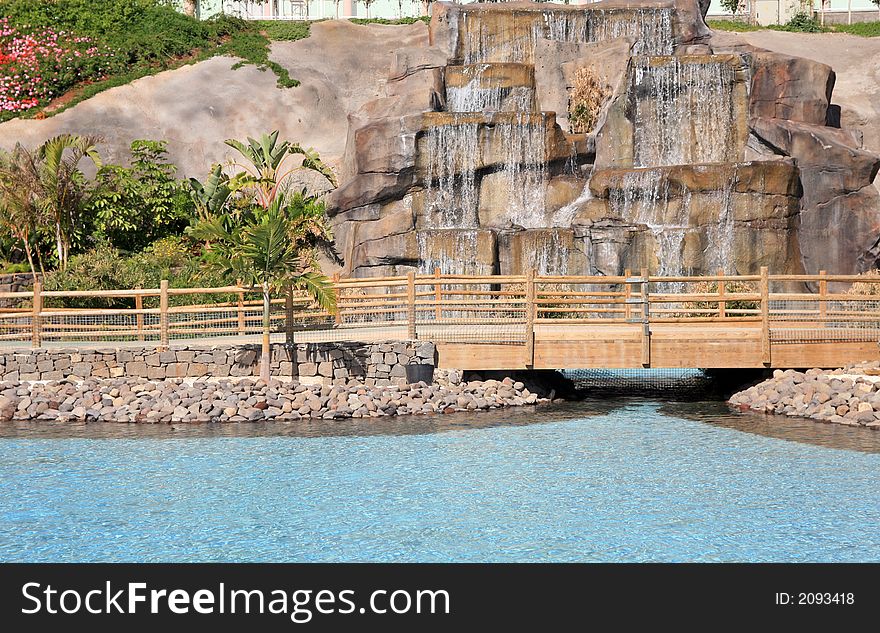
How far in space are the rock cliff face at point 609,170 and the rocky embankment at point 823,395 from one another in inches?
380

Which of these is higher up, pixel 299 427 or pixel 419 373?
pixel 419 373

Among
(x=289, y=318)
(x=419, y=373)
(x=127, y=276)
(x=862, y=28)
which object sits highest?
(x=862, y=28)

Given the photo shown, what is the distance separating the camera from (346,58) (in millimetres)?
44844

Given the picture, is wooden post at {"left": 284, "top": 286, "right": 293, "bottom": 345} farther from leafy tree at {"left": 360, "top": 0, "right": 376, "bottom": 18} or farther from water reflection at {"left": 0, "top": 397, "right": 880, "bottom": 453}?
leafy tree at {"left": 360, "top": 0, "right": 376, "bottom": 18}

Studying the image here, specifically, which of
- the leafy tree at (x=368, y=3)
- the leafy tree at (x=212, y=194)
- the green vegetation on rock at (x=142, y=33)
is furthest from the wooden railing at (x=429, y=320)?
the leafy tree at (x=368, y=3)

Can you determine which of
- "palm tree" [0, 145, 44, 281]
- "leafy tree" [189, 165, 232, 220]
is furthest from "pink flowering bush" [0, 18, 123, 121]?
"palm tree" [0, 145, 44, 281]

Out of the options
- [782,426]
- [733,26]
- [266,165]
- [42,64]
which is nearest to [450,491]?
[782,426]

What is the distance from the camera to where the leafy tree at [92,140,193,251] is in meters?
32.9

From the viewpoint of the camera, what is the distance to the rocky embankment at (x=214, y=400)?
1884 centimetres

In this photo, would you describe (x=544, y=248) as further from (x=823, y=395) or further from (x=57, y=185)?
(x=57, y=185)

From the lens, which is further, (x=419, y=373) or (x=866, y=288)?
(x=866, y=288)

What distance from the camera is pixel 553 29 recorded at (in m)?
38.9

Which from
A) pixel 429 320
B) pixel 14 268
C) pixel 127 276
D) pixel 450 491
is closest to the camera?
pixel 450 491

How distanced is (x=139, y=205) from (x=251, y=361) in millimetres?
15956
